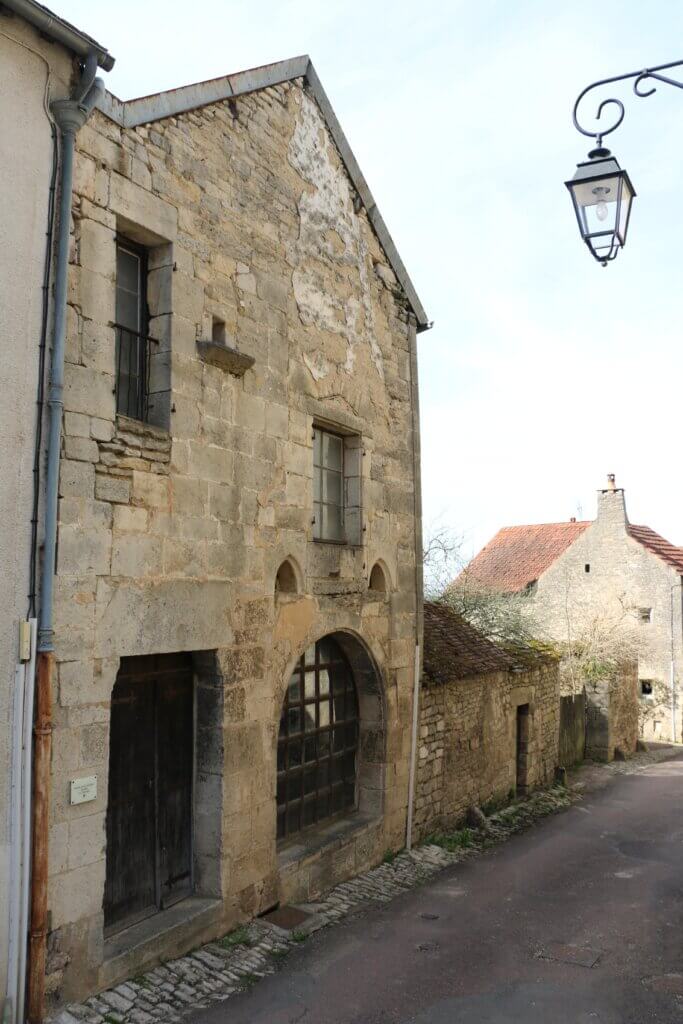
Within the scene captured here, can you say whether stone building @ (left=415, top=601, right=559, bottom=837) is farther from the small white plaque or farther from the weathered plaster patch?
the small white plaque

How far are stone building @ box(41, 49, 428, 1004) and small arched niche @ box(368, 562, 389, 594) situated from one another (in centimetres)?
3

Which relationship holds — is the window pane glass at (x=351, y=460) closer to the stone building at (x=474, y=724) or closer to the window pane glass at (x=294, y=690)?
the window pane glass at (x=294, y=690)

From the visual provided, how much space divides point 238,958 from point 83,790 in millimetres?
1974

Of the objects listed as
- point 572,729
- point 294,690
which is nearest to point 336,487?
point 294,690

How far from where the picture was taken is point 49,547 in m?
5.04

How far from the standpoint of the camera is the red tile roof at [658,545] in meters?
23.1

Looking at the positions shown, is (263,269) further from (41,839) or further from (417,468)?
(41,839)

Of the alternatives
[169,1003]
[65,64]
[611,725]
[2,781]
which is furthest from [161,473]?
[611,725]

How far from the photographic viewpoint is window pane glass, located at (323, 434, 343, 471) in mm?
8484

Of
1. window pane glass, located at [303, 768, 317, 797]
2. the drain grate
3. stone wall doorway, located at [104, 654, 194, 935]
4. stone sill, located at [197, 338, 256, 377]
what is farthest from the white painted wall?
the drain grate

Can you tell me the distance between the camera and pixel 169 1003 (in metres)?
5.37

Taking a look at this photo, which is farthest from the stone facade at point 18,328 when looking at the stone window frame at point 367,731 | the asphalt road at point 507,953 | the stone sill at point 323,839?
the stone window frame at point 367,731

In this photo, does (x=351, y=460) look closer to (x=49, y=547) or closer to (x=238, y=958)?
(x=49, y=547)

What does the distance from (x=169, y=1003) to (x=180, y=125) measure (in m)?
6.27
